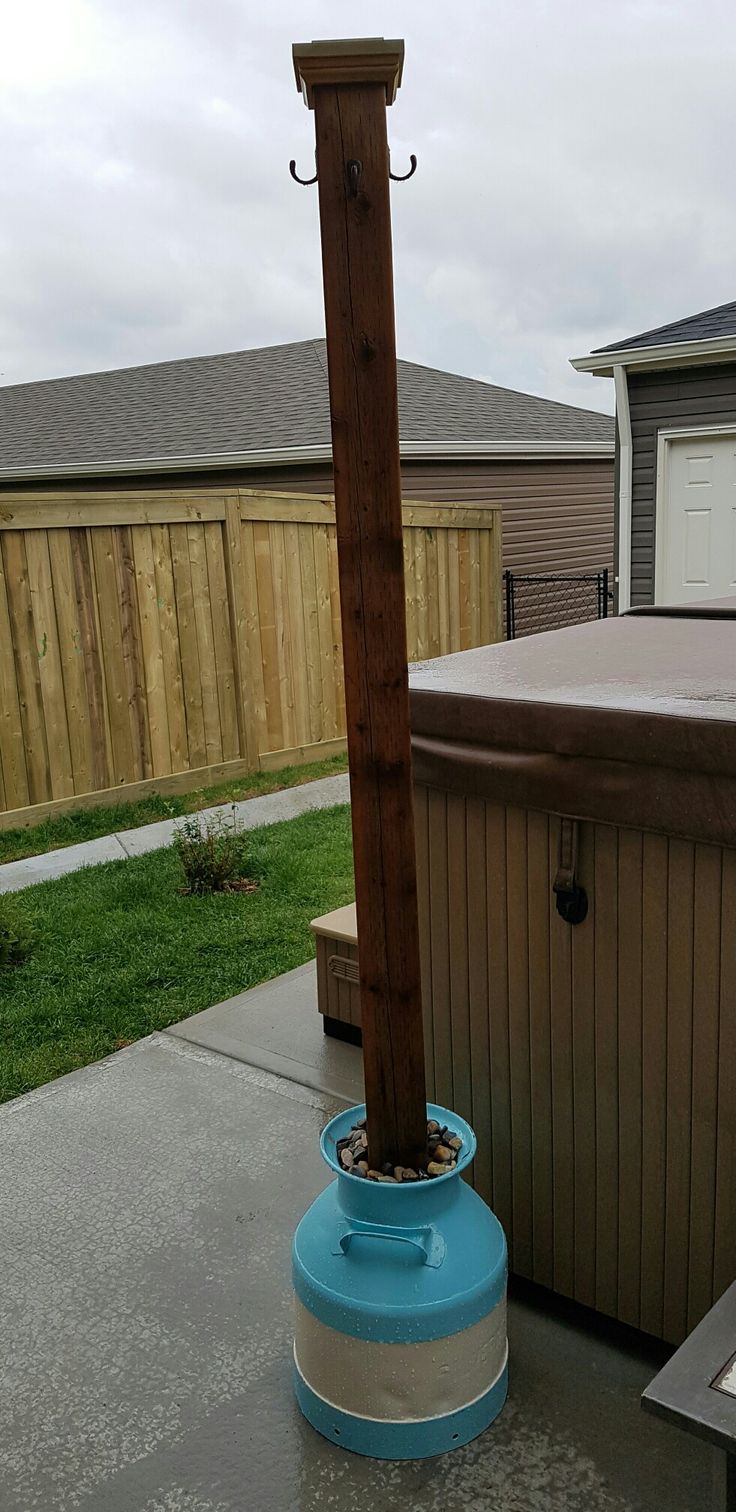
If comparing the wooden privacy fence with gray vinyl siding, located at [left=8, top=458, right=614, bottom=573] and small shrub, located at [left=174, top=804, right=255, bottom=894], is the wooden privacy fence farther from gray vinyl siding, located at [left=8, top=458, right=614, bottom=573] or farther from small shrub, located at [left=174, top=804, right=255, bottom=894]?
gray vinyl siding, located at [left=8, top=458, right=614, bottom=573]

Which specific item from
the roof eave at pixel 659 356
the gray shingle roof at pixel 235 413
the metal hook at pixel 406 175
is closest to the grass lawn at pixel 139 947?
the metal hook at pixel 406 175

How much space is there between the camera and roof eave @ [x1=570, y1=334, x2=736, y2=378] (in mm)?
8359

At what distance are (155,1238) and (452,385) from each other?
1602cm

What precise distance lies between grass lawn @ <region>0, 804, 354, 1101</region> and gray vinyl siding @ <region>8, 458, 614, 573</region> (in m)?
7.76

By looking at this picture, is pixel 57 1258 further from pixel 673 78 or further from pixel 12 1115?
pixel 673 78

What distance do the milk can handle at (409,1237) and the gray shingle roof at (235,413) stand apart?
1101 centimetres

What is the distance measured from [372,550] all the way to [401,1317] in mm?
1256

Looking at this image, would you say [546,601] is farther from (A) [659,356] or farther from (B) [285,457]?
(A) [659,356]

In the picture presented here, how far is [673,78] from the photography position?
10.8 m

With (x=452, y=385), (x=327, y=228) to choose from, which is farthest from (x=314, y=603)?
(x=452, y=385)

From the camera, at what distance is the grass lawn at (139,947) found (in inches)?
140

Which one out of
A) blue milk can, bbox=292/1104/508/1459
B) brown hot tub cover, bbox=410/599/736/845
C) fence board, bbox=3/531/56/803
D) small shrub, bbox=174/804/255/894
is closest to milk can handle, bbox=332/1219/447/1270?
blue milk can, bbox=292/1104/508/1459

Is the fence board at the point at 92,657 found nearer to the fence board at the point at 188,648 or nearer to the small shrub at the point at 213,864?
the fence board at the point at 188,648

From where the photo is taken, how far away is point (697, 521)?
9195mm
